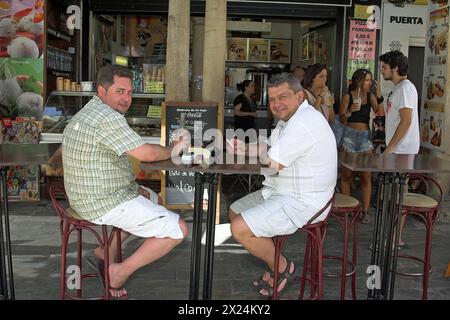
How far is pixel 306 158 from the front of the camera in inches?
143

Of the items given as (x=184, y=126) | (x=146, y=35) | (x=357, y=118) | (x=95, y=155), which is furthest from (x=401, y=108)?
(x=146, y=35)

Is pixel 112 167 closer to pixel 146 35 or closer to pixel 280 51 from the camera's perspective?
pixel 146 35

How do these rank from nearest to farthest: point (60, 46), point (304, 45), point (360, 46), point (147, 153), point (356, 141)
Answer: point (147, 153), point (356, 141), point (60, 46), point (360, 46), point (304, 45)

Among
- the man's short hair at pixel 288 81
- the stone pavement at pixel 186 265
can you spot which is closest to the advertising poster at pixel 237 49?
the stone pavement at pixel 186 265

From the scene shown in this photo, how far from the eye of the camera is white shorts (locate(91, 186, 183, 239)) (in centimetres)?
358

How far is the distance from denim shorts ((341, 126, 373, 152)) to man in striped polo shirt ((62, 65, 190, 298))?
125 inches

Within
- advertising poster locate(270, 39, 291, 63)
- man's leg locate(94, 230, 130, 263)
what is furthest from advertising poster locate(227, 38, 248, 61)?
man's leg locate(94, 230, 130, 263)

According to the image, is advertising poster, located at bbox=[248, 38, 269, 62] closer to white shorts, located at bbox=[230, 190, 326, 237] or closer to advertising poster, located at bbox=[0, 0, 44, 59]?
advertising poster, located at bbox=[0, 0, 44, 59]

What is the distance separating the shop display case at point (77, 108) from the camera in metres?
6.89

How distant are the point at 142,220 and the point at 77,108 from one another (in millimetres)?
4047

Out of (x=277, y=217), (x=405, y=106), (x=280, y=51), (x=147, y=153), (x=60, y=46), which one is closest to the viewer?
(x=147, y=153)

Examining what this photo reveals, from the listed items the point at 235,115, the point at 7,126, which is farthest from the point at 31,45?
the point at 235,115

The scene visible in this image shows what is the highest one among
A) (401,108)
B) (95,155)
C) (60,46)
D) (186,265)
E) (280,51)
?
(280,51)

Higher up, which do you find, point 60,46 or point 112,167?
point 60,46
